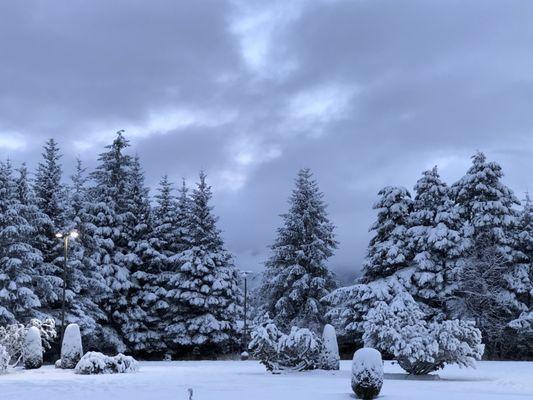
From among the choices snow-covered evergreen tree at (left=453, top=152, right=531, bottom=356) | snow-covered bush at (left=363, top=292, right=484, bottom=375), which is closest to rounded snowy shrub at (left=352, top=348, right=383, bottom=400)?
snow-covered bush at (left=363, top=292, right=484, bottom=375)

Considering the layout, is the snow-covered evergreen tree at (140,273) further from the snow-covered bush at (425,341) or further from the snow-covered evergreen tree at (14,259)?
the snow-covered bush at (425,341)

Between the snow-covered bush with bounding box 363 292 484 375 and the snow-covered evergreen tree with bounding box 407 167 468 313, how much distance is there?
44.0ft

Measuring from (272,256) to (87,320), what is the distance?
13069mm

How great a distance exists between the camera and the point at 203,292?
1556 inches

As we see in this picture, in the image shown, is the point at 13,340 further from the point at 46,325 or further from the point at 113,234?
the point at 113,234

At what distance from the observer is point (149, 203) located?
43375 millimetres

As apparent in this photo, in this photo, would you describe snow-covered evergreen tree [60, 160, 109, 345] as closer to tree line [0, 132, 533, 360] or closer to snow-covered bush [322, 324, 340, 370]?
tree line [0, 132, 533, 360]

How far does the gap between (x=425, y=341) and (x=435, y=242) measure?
621 inches

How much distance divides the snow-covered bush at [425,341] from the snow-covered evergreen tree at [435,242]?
1342 cm

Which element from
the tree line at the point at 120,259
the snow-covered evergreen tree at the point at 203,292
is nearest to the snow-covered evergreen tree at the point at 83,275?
the tree line at the point at 120,259

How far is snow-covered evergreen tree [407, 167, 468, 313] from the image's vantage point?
34.5m

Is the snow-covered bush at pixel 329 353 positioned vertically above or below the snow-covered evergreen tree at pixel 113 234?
below

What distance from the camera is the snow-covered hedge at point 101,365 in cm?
2134

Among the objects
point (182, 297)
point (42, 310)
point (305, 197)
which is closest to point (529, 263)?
point (305, 197)
